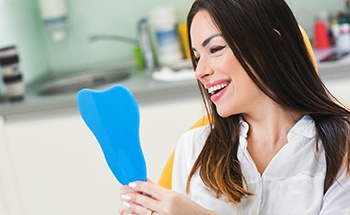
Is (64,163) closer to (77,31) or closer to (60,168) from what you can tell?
(60,168)

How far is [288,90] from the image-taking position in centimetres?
159

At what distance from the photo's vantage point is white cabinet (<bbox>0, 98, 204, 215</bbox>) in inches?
111

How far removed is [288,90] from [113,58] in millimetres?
1945

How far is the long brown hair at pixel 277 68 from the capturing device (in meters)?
1.55

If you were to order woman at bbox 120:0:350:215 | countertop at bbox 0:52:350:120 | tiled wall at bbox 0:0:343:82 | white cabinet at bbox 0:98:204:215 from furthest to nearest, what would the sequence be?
tiled wall at bbox 0:0:343:82
white cabinet at bbox 0:98:204:215
countertop at bbox 0:52:350:120
woman at bbox 120:0:350:215

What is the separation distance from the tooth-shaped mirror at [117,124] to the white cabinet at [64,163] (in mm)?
1307

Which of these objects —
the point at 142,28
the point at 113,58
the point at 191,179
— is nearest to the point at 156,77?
the point at 142,28

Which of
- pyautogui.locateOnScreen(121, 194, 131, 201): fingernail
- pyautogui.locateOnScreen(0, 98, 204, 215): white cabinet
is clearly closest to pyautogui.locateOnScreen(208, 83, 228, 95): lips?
pyautogui.locateOnScreen(121, 194, 131, 201): fingernail

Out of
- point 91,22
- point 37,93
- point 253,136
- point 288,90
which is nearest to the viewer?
point 288,90

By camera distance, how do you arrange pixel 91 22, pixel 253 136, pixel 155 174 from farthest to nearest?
pixel 91 22, pixel 155 174, pixel 253 136

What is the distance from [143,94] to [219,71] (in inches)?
47.9

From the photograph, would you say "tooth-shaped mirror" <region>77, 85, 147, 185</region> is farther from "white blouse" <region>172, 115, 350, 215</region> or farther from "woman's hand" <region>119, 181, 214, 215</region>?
"white blouse" <region>172, 115, 350, 215</region>

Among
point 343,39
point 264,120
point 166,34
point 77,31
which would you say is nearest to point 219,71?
point 264,120

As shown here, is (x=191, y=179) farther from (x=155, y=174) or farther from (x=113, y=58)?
(x=113, y=58)
